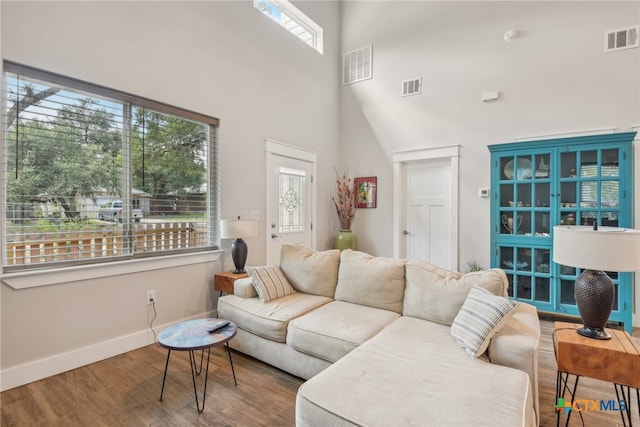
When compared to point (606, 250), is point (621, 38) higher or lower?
higher

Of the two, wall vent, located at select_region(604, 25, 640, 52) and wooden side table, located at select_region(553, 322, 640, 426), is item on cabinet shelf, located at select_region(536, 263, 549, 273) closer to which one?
wooden side table, located at select_region(553, 322, 640, 426)

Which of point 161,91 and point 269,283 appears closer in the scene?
point 269,283

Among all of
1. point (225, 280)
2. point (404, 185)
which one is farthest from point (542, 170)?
point (225, 280)

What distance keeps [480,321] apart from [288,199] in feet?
10.5

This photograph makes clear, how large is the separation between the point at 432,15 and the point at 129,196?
4780 millimetres

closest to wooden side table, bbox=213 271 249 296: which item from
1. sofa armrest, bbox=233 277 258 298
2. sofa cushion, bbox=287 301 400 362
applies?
sofa armrest, bbox=233 277 258 298

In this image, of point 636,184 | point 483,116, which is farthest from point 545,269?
point 483,116

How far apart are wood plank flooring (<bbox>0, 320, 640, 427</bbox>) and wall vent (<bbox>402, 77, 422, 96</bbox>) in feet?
12.6

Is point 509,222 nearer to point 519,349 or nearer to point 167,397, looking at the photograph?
point 519,349

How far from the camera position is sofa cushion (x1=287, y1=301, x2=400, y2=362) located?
1979 millimetres

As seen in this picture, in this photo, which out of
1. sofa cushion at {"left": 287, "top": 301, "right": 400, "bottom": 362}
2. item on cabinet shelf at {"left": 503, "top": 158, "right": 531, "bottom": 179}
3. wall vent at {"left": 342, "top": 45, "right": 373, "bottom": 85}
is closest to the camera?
sofa cushion at {"left": 287, "top": 301, "right": 400, "bottom": 362}

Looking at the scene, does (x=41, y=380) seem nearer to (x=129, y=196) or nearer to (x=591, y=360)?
(x=129, y=196)

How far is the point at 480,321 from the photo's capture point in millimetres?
1756

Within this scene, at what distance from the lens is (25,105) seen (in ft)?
7.25
